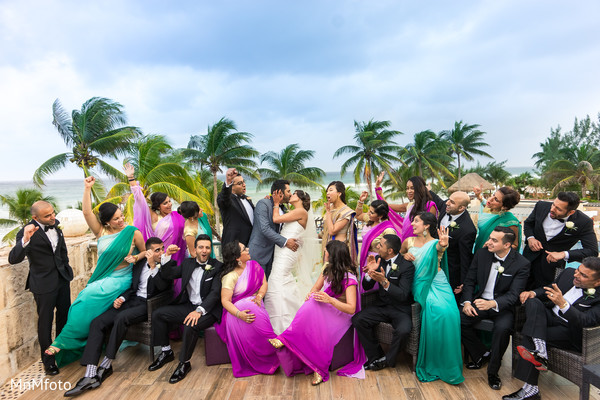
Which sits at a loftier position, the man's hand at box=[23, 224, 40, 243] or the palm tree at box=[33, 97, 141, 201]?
the palm tree at box=[33, 97, 141, 201]

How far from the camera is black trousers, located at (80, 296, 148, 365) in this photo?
343cm

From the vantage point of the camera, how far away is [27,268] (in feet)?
12.3

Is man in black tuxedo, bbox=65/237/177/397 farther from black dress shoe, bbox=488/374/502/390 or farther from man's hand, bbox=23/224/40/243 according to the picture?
black dress shoe, bbox=488/374/502/390

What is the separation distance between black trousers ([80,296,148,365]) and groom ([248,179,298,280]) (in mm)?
1377

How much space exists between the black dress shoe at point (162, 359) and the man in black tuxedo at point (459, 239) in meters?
3.06

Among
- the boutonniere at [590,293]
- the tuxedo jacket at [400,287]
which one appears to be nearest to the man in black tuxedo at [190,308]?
the tuxedo jacket at [400,287]

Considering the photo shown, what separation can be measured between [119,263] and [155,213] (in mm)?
1039

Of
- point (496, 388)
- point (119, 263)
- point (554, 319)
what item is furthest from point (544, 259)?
point (119, 263)

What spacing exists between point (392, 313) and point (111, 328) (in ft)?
9.14

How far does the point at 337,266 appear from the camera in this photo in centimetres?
346

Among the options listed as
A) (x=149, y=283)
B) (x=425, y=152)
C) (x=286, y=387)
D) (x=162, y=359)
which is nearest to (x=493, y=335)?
(x=286, y=387)

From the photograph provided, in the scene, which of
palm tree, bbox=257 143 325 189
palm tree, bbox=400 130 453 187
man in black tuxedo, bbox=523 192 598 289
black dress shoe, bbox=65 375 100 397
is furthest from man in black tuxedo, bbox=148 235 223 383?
palm tree, bbox=400 130 453 187

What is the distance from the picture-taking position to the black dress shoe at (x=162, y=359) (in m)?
3.63

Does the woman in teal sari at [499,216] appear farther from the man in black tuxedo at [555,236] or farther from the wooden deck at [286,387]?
the wooden deck at [286,387]
